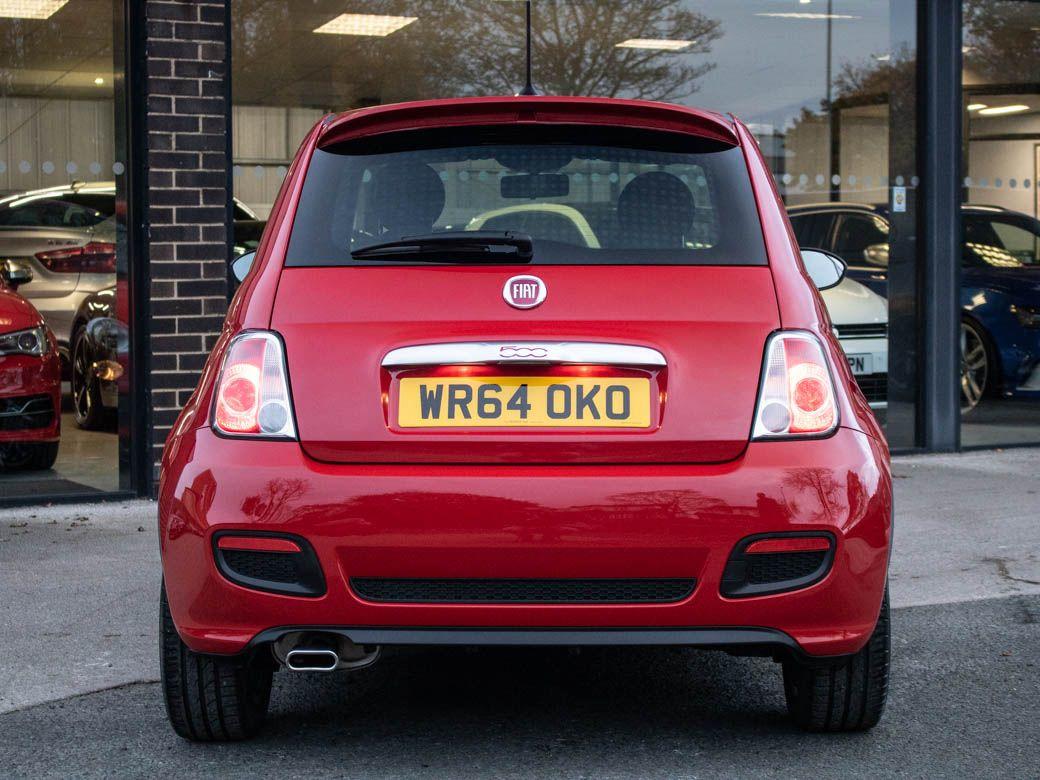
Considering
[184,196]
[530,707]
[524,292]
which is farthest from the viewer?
[184,196]

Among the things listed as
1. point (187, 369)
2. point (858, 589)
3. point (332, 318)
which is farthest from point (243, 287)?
point (187, 369)

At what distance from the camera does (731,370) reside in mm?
3365

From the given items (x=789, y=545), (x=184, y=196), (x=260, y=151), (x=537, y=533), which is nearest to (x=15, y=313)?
(x=184, y=196)

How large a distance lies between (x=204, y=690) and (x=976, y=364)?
7.61 meters

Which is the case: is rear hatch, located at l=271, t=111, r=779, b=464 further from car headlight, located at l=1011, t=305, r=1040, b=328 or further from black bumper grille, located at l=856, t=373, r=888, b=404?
car headlight, located at l=1011, t=305, r=1040, b=328

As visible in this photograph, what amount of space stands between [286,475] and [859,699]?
1.49 metres

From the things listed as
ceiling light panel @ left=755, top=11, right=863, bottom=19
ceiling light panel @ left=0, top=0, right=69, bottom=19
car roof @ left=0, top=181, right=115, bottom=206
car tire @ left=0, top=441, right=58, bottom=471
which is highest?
ceiling light panel @ left=755, top=11, right=863, bottom=19

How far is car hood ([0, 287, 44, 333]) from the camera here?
304 inches

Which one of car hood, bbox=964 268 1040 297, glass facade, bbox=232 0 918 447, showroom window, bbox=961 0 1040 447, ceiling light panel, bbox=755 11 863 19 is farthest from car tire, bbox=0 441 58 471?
car hood, bbox=964 268 1040 297

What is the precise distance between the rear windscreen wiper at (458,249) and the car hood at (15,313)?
4.70 m

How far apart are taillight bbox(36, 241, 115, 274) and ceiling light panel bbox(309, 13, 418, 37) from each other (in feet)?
5.87

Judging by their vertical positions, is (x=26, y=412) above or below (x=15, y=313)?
below

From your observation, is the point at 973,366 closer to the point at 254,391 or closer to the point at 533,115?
the point at 533,115

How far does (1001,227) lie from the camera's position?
33.1 feet
